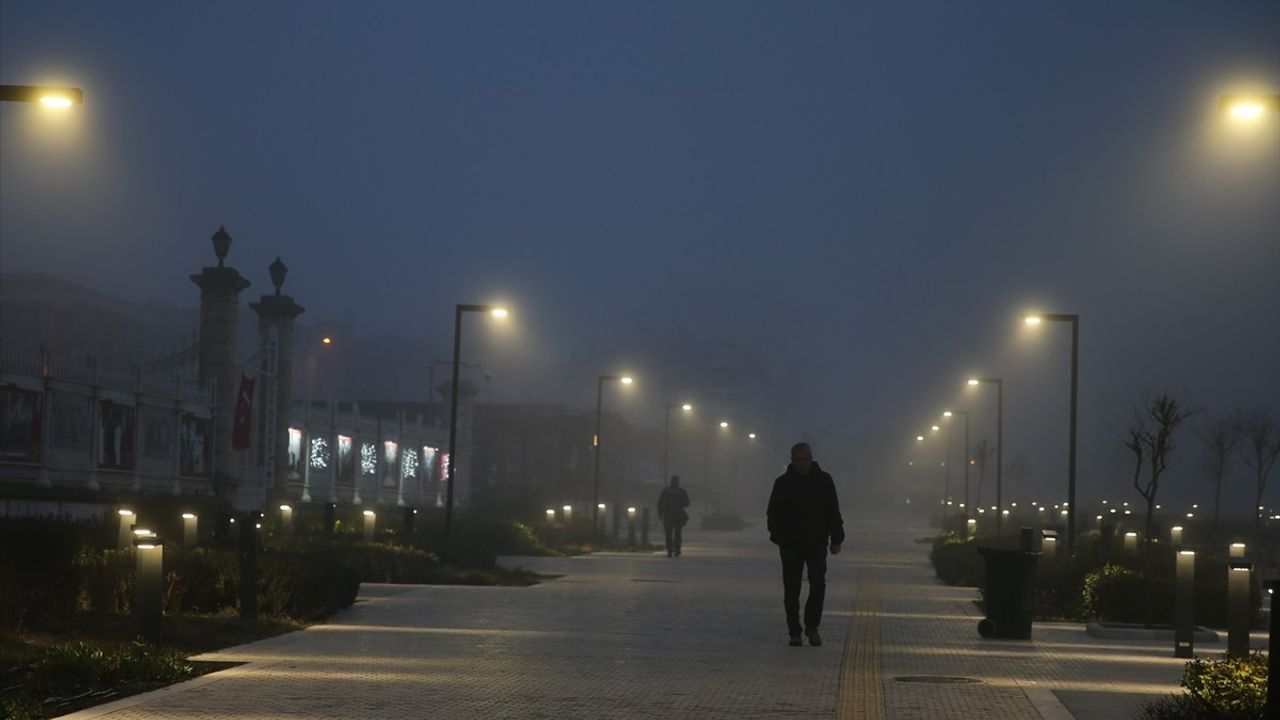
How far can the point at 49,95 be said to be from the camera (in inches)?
611

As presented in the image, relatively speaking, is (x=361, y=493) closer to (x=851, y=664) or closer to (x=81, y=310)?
(x=851, y=664)

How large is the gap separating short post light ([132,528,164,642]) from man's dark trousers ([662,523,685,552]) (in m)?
26.7

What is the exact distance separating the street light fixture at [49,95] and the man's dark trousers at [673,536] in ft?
88.5

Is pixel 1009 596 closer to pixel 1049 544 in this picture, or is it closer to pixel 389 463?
pixel 1049 544

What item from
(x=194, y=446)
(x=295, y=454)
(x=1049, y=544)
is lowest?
(x=1049, y=544)

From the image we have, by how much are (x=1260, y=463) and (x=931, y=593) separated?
7175 centimetres

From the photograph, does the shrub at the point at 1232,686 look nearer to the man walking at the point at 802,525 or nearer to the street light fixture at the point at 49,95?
the man walking at the point at 802,525

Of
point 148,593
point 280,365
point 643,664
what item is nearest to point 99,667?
point 148,593

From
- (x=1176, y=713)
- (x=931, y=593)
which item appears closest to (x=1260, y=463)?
(x=931, y=593)

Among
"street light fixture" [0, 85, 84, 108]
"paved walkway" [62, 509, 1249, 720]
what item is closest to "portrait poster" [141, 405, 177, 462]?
"paved walkway" [62, 509, 1249, 720]

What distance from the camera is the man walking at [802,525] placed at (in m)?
16.8

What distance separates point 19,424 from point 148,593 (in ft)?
69.9

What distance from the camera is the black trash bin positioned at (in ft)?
59.5

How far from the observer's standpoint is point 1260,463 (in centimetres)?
9262
